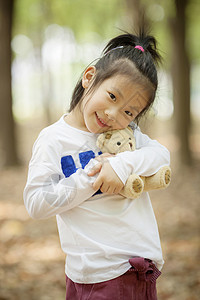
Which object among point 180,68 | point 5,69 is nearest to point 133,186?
point 180,68

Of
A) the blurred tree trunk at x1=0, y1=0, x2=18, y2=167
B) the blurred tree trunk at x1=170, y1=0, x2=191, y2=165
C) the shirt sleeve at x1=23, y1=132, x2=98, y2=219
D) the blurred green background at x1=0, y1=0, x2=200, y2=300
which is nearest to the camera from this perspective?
the shirt sleeve at x1=23, y1=132, x2=98, y2=219

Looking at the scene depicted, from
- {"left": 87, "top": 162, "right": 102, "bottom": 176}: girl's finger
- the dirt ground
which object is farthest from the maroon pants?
the dirt ground

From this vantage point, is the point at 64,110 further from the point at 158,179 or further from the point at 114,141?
the point at 158,179

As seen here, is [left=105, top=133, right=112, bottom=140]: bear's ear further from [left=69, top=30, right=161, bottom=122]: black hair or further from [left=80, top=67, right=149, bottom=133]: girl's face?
[left=69, top=30, right=161, bottom=122]: black hair

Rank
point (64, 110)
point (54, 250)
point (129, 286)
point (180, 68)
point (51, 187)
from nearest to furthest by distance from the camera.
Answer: point (51, 187) → point (129, 286) → point (64, 110) → point (54, 250) → point (180, 68)

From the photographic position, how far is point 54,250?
3.98 metres

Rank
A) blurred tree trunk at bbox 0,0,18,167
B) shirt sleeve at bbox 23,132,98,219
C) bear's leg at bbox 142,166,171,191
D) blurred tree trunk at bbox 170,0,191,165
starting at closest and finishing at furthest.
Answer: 1. shirt sleeve at bbox 23,132,98,219
2. bear's leg at bbox 142,166,171,191
3. blurred tree trunk at bbox 170,0,191,165
4. blurred tree trunk at bbox 0,0,18,167

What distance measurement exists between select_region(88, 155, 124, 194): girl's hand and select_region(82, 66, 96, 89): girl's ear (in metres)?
0.34

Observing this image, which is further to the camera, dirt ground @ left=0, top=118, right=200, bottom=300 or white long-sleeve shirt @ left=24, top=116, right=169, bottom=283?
dirt ground @ left=0, top=118, right=200, bottom=300

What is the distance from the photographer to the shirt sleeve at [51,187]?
120 cm

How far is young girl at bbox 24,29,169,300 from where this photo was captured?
122 cm

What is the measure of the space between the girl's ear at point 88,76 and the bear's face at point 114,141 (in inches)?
8.6

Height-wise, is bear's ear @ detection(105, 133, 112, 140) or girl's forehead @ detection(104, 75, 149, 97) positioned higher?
girl's forehead @ detection(104, 75, 149, 97)

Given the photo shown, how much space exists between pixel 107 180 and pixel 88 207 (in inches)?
6.0
